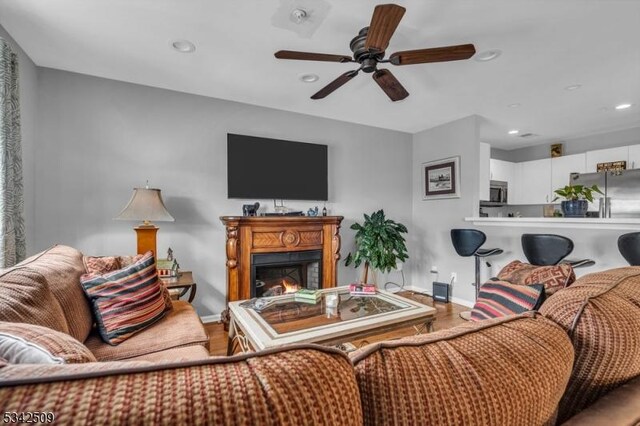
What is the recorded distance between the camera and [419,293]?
4.41 m

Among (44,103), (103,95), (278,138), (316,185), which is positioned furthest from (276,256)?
(44,103)

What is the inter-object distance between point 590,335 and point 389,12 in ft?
5.16

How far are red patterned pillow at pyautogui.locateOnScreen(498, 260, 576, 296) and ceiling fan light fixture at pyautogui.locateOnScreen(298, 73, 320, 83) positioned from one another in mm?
2229

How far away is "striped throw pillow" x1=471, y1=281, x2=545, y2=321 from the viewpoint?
128 centimetres

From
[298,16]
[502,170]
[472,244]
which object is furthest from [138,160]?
[502,170]

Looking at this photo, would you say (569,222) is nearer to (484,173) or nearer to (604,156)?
(484,173)

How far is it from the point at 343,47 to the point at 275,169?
1.64 m

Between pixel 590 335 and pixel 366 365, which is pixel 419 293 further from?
pixel 366 365

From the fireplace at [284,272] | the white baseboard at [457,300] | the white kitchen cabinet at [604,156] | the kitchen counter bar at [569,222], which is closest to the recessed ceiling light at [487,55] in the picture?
the kitchen counter bar at [569,222]

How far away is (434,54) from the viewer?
6.04ft

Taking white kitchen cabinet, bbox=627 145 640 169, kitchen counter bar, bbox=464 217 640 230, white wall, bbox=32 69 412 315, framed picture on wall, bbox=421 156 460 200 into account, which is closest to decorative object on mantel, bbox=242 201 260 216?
white wall, bbox=32 69 412 315

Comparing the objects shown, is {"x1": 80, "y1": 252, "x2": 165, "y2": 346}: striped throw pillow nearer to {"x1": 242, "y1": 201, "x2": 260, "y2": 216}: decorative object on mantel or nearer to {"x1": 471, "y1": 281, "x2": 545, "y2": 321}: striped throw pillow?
{"x1": 242, "y1": 201, "x2": 260, "y2": 216}: decorative object on mantel

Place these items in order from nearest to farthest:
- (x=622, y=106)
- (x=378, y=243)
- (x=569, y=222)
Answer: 1. (x=569, y=222)
2. (x=622, y=106)
3. (x=378, y=243)

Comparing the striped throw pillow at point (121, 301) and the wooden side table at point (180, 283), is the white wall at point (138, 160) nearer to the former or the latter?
the wooden side table at point (180, 283)
